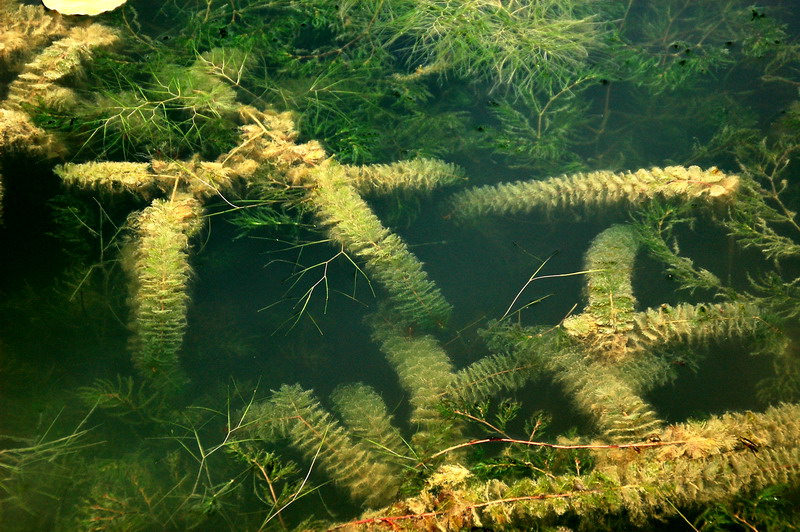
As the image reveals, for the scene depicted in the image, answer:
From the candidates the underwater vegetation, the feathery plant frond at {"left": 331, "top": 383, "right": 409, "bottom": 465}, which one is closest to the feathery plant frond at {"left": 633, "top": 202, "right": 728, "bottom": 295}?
the underwater vegetation

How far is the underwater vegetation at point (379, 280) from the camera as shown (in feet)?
7.19

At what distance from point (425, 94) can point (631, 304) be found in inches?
81.1

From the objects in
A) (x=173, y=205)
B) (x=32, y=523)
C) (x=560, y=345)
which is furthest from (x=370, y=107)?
(x=32, y=523)

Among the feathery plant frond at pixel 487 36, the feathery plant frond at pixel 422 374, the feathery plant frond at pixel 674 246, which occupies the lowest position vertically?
the feathery plant frond at pixel 422 374

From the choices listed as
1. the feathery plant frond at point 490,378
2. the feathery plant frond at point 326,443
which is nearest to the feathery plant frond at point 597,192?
the feathery plant frond at point 490,378

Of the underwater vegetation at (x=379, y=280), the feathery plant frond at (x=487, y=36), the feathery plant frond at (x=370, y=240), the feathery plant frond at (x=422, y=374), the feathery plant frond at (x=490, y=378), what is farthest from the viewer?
the feathery plant frond at (x=487, y=36)

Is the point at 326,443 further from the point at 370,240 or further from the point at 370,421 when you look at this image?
the point at 370,240

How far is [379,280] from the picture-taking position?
2.84m

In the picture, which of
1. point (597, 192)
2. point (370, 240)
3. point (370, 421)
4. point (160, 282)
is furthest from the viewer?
point (597, 192)

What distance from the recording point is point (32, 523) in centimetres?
222

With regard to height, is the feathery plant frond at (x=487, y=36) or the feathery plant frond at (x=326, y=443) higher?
the feathery plant frond at (x=487, y=36)

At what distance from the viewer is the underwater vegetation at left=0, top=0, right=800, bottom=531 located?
2.19m

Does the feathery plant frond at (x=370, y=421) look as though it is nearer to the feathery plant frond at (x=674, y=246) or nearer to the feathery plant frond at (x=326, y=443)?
the feathery plant frond at (x=326, y=443)

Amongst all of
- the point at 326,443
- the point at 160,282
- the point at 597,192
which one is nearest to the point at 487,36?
the point at 597,192
